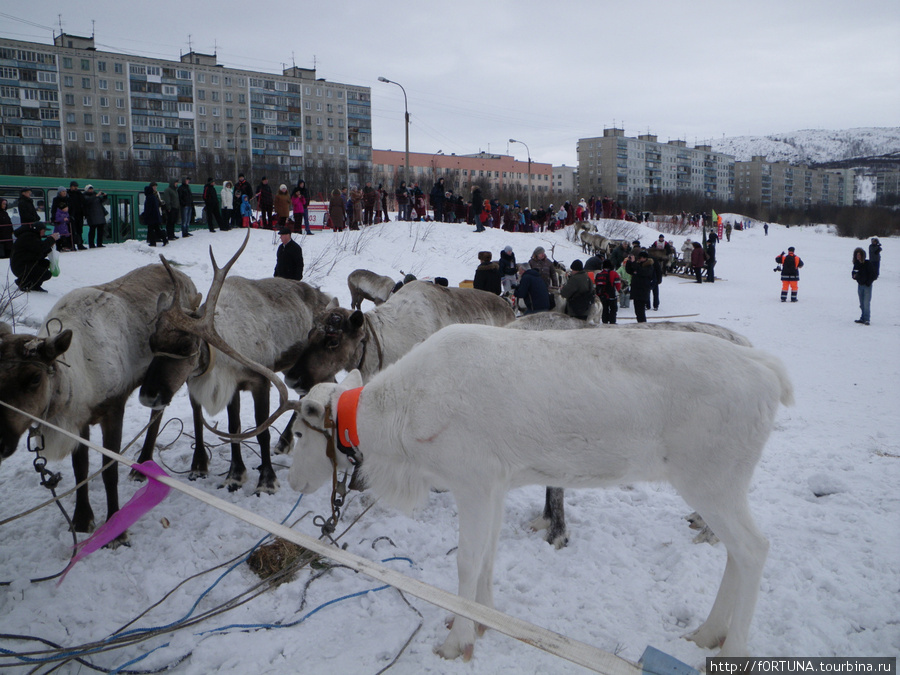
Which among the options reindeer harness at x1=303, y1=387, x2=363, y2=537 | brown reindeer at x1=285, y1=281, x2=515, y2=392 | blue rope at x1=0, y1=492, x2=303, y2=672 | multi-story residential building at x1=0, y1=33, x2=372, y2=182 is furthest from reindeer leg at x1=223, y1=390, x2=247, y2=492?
multi-story residential building at x1=0, y1=33, x2=372, y2=182

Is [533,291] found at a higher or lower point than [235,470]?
higher

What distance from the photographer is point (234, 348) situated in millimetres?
5254

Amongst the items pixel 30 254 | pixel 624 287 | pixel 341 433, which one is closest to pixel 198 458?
pixel 341 433

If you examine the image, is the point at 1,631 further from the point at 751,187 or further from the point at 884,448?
the point at 751,187

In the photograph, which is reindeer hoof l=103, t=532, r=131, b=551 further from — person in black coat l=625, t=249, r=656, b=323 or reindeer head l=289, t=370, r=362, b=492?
person in black coat l=625, t=249, r=656, b=323

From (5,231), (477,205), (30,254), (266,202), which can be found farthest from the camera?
(477,205)

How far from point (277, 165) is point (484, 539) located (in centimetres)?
8177

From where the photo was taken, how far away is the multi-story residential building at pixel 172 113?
62531 mm

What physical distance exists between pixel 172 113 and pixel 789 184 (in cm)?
15521

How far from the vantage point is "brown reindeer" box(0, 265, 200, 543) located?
3.79 metres

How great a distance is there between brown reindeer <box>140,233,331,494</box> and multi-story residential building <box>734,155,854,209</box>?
160m

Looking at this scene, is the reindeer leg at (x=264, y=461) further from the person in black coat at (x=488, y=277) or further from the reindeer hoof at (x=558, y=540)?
the person in black coat at (x=488, y=277)

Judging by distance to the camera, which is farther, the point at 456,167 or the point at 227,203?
the point at 456,167

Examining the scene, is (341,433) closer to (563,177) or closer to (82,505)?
(82,505)
